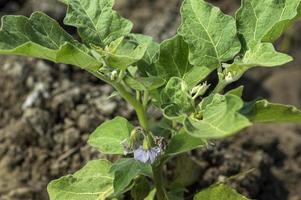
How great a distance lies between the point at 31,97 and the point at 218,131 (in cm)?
140

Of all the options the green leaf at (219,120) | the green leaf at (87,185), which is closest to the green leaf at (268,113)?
the green leaf at (219,120)

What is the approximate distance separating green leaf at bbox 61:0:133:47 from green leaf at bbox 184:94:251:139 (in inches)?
14.7

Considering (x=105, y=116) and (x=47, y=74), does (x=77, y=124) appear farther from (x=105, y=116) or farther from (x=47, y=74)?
(x=47, y=74)

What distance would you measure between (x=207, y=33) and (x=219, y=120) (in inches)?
14.9

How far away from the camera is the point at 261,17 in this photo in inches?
74.8

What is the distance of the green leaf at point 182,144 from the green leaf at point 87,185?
7.9 inches

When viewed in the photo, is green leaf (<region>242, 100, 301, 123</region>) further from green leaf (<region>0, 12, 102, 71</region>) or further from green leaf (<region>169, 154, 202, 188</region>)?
green leaf (<region>169, 154, 202, 188</region>)

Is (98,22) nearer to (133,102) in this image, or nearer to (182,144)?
(133,102)

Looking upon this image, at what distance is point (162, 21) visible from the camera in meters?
3.35

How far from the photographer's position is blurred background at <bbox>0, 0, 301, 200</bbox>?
2521 mm

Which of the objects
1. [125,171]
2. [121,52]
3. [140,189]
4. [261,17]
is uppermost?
[261,17]

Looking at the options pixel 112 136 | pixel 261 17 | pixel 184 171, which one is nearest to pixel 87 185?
pixel 112 136

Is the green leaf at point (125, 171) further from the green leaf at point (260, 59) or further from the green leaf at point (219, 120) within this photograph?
the green leaf at point (260, 59)

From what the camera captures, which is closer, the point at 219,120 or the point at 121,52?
the point at 219,120
